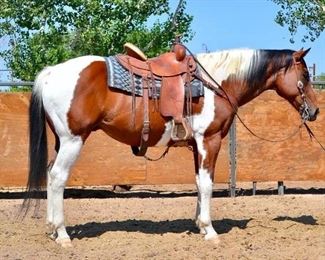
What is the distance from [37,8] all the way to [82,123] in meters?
8.80

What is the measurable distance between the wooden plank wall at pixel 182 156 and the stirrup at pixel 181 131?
122 inches

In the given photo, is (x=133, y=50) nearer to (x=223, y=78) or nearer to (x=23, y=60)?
(x=223, y=78)

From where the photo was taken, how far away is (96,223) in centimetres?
686

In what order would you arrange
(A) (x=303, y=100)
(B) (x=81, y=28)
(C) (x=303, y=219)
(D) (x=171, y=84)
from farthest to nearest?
(B) (x=81, y=28) < (C) (x=303, y=219) < (A) (x=303, y=100) < (D) (x=171, y=84)

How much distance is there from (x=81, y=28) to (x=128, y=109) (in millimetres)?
8639

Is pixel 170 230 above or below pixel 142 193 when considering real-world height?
above

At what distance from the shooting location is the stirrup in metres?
5.88

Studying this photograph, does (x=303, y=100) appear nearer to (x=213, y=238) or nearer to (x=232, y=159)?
(x=213, y=238)

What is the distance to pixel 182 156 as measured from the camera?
915cm

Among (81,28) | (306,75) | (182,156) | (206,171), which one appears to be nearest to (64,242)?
(206,171)

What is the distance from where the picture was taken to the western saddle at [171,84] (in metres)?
5.86

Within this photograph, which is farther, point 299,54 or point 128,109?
point 299,54

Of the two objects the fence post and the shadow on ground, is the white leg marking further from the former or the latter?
the shadow on ground

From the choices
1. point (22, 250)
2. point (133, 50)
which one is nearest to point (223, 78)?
point (133, 50)
